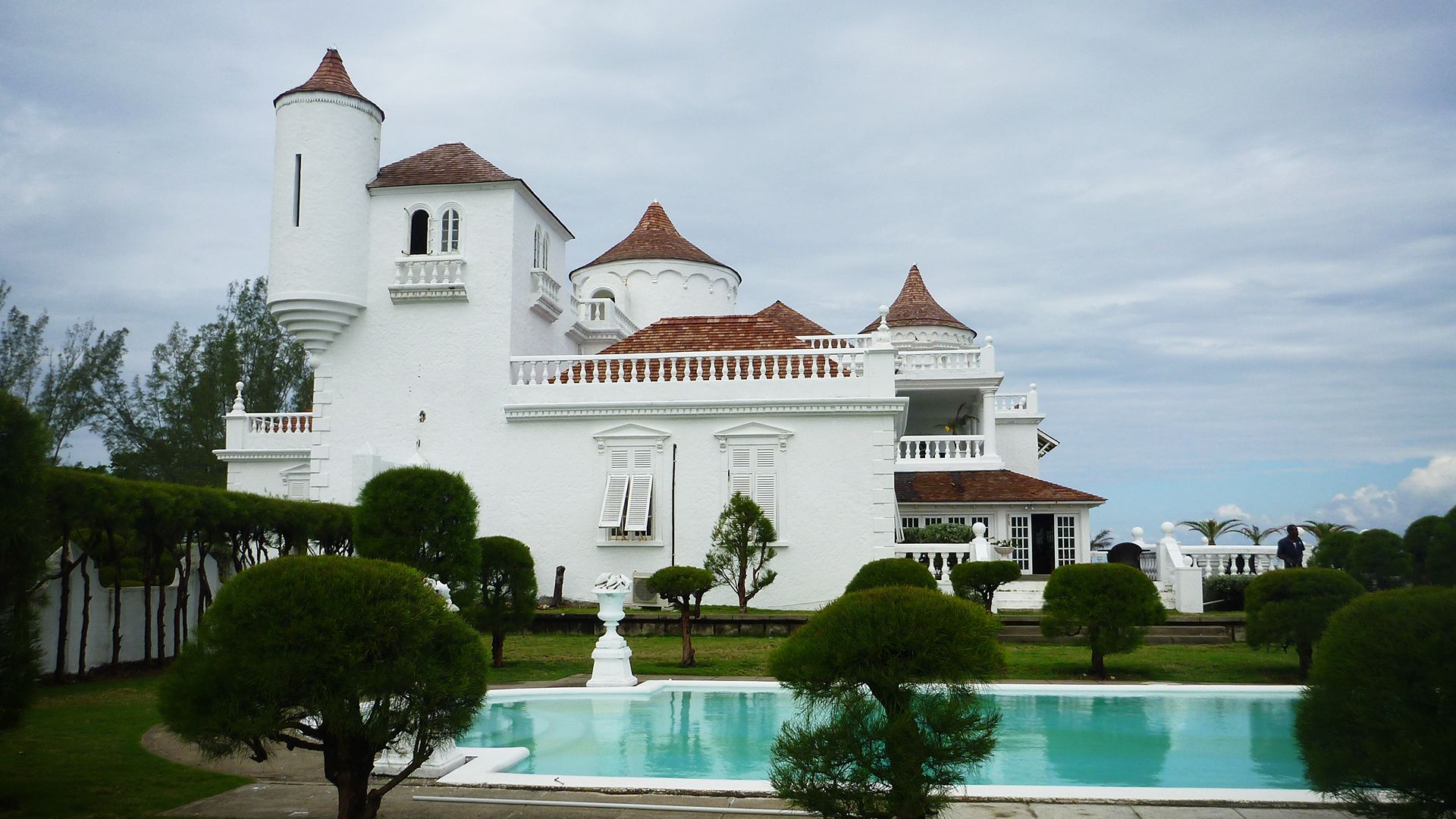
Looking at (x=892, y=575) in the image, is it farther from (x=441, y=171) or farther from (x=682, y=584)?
(x=441, y=171)

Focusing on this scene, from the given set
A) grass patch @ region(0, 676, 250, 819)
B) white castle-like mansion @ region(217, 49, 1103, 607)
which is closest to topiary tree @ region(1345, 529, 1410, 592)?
white castle-like mansion @ region(217, 49, 1103, 607)

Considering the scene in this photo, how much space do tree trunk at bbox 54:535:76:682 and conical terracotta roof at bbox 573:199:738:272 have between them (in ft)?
76.7

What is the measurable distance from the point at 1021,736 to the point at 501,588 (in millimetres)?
8637

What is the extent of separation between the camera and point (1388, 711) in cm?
595

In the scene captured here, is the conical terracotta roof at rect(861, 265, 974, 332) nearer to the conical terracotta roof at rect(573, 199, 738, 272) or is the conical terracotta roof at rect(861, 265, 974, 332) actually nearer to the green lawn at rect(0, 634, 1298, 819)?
the conical terracotta roof at rect(573, 199, 738, 272)

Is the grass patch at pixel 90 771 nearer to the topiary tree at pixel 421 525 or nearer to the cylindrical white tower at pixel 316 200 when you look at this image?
the topiary tree at pixel 421 525

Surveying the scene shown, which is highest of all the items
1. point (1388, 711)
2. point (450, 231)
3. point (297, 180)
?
point (297, 180)

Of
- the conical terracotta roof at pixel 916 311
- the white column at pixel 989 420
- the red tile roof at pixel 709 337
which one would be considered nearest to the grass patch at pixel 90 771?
the red tile roof at pixel 709 337

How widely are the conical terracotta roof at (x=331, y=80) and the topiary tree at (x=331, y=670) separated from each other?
73.5 feet

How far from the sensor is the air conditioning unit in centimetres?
2372

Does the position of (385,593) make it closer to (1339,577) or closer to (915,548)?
(1339,577)

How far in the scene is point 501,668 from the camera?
15.4 metres

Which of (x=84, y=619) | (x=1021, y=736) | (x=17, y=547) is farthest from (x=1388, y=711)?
(x=84, y=619)

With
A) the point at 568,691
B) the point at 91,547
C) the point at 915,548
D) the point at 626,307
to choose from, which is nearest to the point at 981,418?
the point at 915,548
